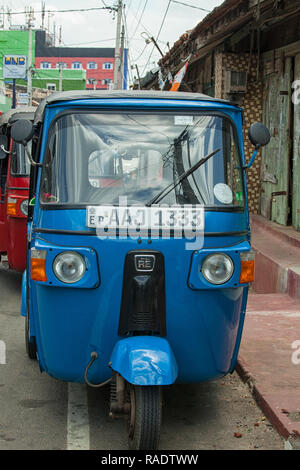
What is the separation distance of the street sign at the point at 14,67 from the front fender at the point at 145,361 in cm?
4254

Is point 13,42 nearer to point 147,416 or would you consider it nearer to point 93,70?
point 93,70

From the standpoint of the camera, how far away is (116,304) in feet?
14.3

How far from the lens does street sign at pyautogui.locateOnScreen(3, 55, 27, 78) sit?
147 feet

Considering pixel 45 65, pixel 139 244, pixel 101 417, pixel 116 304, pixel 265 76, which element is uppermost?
pixel 45 65

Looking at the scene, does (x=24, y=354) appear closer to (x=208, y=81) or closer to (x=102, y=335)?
(x=102, y=335)

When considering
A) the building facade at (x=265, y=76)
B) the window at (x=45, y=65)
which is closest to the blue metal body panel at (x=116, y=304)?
the building facade at (x=265, y=76)

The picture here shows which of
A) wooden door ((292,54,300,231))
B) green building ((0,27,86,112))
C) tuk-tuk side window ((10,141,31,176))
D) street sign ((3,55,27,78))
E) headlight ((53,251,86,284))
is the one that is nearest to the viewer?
headlight ((53,251,86,284))

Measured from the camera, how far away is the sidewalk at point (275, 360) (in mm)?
4848

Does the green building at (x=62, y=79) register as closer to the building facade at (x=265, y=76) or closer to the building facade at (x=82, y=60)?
the building facade at (x=82, y=60)

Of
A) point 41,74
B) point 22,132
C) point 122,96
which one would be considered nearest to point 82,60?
point 41,74

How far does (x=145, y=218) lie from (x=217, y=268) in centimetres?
57

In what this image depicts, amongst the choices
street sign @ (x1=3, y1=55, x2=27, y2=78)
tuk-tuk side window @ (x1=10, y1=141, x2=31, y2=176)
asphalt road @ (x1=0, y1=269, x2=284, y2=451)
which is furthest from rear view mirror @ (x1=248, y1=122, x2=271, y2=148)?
street sign @ (x1=3, y1=55, x2=27, y2=78)

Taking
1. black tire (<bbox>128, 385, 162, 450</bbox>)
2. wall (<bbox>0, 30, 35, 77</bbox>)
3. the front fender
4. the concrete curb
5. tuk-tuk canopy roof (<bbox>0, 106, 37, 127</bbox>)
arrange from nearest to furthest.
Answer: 1. the front fender
2. black tire (<bbox>128, 385, 162, 450</bbox>)
3. the concrete curb
4. tuk-tuk canopy roof (<bbox>0, 106, 37, 127</bbox>)
5. wall (<bbox>0, 30, 35, 77</bbox>)

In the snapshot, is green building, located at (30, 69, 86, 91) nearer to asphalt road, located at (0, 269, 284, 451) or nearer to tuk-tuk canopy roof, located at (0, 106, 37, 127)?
tuk-tuk canopy roof, located at (0, 106, 37, 127)
